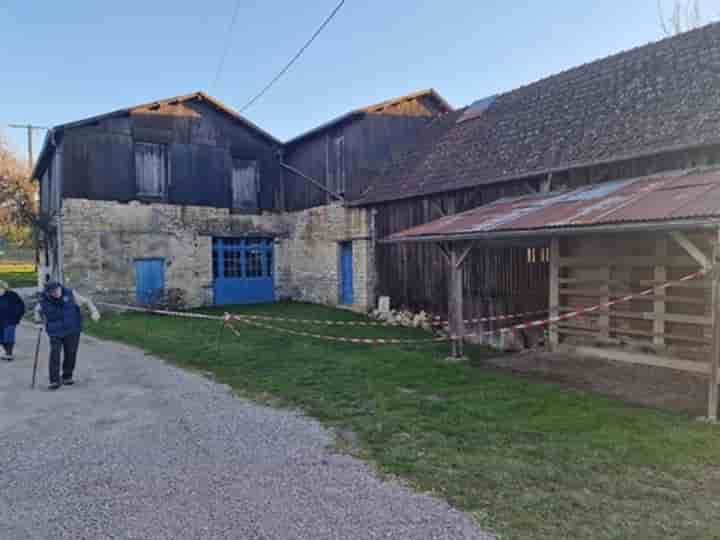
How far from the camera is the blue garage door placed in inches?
673

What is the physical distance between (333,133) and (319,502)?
43.8 feet

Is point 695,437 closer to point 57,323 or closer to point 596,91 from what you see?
point 57,323

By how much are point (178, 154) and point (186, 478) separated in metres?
13.9

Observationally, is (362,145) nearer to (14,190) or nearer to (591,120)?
(591,120)

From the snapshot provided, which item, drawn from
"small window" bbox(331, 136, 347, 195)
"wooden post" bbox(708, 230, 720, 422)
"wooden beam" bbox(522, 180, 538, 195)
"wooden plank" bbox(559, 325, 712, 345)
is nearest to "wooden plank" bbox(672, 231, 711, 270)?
"wooden post" bbox(708, 230, 720, 422)

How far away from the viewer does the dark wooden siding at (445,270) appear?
9320 mm

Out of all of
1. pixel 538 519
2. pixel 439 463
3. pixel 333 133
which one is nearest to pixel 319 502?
pixel 439 463

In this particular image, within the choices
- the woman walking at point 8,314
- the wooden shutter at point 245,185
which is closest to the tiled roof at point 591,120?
the wooden shutter at point 245,185

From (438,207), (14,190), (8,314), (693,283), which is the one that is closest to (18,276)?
(14,190)

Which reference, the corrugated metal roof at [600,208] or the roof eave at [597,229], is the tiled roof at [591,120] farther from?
the roof eave at [597,229]

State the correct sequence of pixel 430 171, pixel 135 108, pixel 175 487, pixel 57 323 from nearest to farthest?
pixel 175 487 → pixel 57 323 → pixel 430 171 → pixel 135 108

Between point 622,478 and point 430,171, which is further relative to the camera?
point 430,171

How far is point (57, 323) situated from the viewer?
6551mm

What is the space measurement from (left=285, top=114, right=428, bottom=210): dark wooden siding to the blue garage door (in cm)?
304
